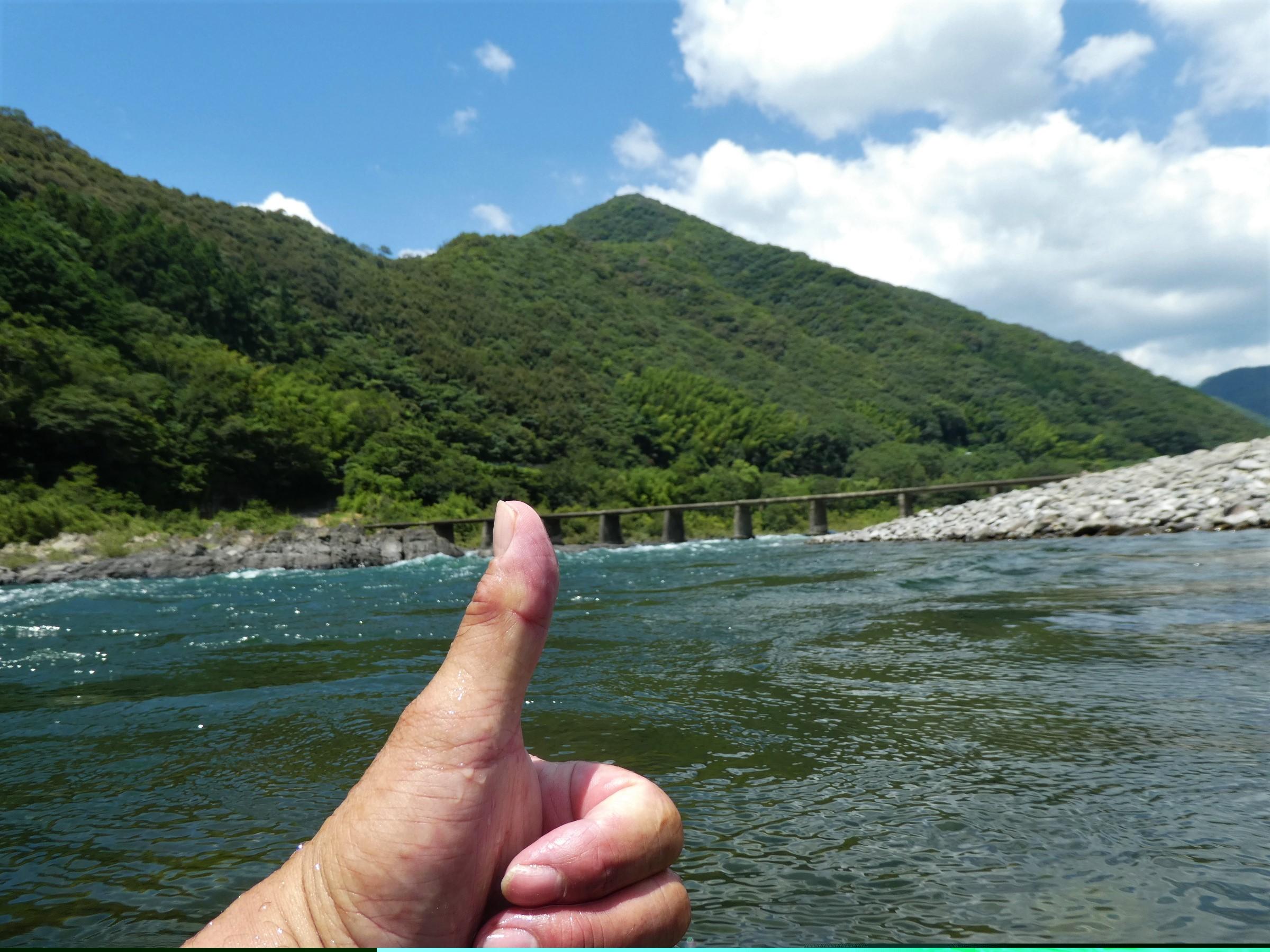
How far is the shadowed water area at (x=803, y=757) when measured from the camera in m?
1.43

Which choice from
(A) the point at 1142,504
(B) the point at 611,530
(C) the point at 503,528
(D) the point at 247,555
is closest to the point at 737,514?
(B) the point at 611,530

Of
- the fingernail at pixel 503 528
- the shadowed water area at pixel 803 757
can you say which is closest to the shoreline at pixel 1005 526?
the shadowed water area at pixel 803 757

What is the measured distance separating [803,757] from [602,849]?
1.56 m

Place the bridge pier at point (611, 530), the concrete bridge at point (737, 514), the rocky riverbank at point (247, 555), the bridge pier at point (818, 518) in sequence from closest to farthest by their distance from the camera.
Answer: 1. the rocky riverbank at point (247, 555)
2. the concrete bridge at point (737, 514)
3. the bridge pier at point (818, 518)
4. the bridge pier at point (611, 530)

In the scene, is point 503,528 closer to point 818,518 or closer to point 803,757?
point 803,757

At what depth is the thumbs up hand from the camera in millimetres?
903

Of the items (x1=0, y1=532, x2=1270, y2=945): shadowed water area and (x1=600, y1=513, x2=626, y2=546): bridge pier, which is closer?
(x1=0, y1=532, x2=1270, y2=945): shadowed water area

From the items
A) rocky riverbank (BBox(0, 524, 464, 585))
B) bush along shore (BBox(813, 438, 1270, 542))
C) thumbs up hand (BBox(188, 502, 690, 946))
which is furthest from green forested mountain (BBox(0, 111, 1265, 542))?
thumbs up hand (BBox(188, 502, 690, 946))

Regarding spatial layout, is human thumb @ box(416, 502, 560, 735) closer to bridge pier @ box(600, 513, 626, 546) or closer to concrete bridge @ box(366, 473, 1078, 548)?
concrete bridge @ box(366, 473, 1078, 548)

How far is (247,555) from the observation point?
18531mm

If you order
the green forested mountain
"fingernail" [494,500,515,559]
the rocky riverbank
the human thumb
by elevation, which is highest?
the green forested mountain

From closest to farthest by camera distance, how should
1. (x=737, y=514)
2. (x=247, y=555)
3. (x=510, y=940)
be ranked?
(x=510, y=940) < (x=247, y=555) < (x=737, y=514)

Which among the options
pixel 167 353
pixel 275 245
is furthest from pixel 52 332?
pixel 275 245

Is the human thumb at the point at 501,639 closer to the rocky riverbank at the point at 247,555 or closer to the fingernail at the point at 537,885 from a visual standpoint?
the fingernail at the point at 537,885
